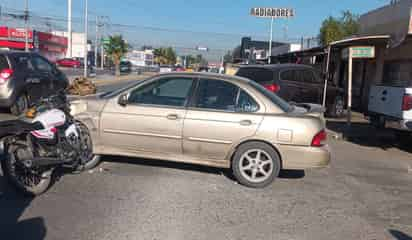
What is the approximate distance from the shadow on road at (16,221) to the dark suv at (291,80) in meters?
7.43

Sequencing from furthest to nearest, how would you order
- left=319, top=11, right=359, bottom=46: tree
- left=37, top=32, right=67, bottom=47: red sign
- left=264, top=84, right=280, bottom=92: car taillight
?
1. left=37, top=32, right=67, bottom=47: red sign
2. left=319, top=11, right=359, bottom=46: tree
3. left=264, top=84, right=280, bottom=92: car taillight

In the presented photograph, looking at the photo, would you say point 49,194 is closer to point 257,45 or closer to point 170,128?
point 170,128

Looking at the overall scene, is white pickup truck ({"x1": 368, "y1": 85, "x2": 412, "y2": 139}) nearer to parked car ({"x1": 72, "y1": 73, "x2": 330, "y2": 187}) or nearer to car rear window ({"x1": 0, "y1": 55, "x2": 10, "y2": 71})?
parked car ({"x1": 72, "y1": 73, "x2": 330, "y2": 187})

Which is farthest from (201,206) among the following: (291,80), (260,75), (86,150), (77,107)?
(291,80)

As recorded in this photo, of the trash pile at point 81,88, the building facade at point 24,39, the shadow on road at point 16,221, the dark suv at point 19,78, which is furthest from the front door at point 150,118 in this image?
the building facade at point 24,39

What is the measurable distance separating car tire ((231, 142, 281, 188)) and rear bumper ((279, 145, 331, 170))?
0.41 feet

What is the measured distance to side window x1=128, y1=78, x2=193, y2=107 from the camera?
5430mm

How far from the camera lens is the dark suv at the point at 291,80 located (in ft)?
34.3

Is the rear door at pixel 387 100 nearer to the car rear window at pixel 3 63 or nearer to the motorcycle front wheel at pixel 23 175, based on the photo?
the motorcycle front wheel at pixel 23 175

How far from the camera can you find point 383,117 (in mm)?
8125

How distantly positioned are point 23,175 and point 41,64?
659cm

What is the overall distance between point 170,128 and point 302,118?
1.89 metres

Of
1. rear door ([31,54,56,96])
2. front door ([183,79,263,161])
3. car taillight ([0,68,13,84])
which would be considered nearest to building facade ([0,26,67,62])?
rear door ([31,54,56,96])

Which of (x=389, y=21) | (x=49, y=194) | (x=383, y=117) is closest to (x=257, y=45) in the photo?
(x=389, y=21)
